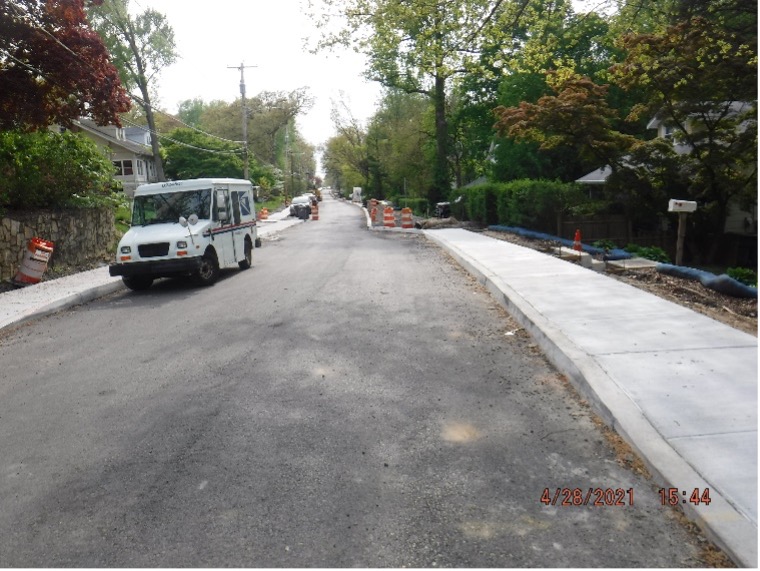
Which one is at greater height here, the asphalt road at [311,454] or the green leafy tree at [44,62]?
the green leafy tree at [44,62]

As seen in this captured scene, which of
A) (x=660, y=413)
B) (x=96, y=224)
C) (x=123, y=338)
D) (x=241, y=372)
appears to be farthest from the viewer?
(x=96, y=224)

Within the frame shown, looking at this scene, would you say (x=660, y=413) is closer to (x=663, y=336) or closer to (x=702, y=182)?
(x=663, y=336)

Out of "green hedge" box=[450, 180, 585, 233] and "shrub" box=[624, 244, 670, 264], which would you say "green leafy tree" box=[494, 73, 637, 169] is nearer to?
"green hedge" box=[450, 180, 585, 233]

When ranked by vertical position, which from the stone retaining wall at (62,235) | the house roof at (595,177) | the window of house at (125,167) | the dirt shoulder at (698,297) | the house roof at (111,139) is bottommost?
the dirt shoulder at (698,297)

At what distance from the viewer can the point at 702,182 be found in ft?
64.3

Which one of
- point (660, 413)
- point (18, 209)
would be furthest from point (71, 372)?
point (18, 209)

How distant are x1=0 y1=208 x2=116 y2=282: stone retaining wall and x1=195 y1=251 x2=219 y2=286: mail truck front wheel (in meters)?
4.44

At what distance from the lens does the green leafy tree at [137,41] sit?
46.7m

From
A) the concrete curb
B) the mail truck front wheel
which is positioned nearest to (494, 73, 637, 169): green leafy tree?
the mail truck front wheel

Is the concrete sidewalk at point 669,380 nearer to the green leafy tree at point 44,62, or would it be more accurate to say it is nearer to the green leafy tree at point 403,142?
the green leafy tree at point 44,62

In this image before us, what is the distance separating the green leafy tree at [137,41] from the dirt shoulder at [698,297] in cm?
4182

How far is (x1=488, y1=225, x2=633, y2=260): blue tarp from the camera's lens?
53.4 feet

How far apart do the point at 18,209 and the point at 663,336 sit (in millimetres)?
14466
